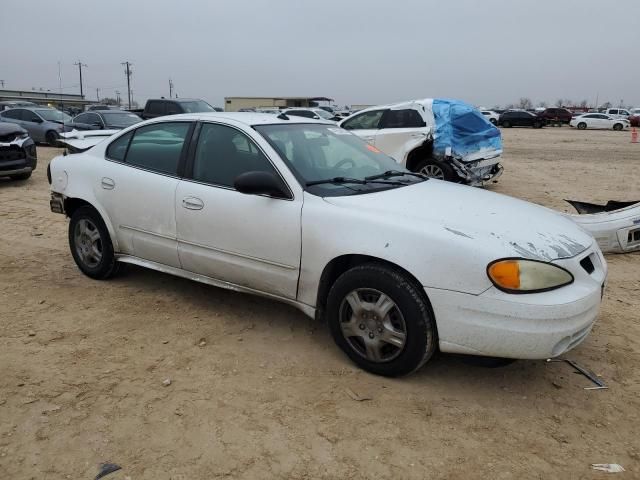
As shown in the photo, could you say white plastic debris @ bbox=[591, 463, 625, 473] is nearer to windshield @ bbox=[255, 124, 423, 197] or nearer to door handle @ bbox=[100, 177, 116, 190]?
windshield @ bbox=[255, 124, 423, 197]

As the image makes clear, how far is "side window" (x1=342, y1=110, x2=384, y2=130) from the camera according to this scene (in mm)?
10742

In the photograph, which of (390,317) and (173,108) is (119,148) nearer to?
(390,317)

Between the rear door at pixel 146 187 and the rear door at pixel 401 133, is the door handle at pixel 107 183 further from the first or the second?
the rear door at pixel 401 133

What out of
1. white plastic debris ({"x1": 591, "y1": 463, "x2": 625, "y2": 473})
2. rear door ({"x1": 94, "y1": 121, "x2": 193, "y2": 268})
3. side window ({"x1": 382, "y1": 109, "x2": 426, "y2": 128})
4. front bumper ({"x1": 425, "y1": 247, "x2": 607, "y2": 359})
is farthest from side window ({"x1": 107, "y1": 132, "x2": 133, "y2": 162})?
side window ({"x1": 382, "y1": 109, "x2": 426, "y2": 128})

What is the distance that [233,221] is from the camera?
378 cm

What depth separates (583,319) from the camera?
3.03m

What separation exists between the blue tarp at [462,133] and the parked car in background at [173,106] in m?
8.51

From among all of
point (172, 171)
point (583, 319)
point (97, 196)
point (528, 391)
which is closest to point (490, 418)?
point (528, 391)

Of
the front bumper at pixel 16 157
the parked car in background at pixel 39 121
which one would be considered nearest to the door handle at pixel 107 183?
the front bumper at pixel 16 157

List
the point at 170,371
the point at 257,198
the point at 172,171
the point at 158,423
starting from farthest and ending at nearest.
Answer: the point at 172,171 → the point at 257,198 → the point at 170,371 → the point at 158,423

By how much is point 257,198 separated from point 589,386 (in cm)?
240

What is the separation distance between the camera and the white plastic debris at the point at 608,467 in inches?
101

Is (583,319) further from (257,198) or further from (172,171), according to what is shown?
(172,171)

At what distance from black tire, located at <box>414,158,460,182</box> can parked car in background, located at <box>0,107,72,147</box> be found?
44.3 ft
